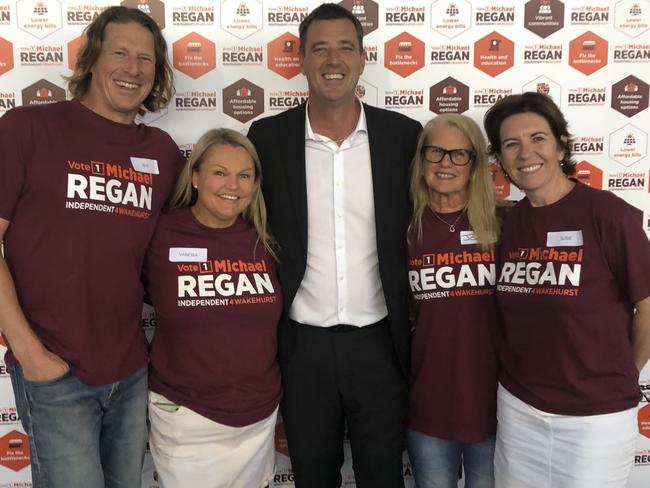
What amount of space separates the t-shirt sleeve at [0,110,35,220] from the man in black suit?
75 cm

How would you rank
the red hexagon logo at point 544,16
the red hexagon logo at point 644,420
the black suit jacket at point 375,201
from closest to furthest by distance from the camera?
1. the black suit jacket at point 375,201
2. the red hexagon logo at point 544,16
3. the red hexagon logo at point 644,420

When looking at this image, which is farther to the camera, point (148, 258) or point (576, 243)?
point (148, 258)

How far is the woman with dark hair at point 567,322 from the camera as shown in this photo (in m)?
1.37

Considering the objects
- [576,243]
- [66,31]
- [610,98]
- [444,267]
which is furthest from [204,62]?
[610,98]

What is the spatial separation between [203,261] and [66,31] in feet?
3.85

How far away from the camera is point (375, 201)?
5.69 feet

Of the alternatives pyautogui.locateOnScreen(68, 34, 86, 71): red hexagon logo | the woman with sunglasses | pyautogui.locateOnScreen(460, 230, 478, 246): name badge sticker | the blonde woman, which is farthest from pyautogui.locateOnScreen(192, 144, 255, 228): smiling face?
pyautogui.locateOnScreen(68, 34, 86, 71): red hexagon logo

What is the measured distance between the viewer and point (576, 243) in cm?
141

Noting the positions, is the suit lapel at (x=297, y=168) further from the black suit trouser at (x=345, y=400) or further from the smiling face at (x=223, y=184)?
the black suit trouser at (x=345, y=400)

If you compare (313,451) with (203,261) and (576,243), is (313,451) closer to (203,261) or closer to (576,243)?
→ (203,261)

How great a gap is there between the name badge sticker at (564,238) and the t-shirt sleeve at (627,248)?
59 millimetres

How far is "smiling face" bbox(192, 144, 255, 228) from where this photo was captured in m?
1.64

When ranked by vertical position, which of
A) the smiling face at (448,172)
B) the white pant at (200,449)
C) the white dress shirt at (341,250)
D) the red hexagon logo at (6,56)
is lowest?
the white pant at (200,449)

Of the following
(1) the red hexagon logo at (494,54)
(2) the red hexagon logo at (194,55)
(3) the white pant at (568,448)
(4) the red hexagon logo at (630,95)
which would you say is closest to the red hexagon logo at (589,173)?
(4) the red hexagon logo at (630,95)
